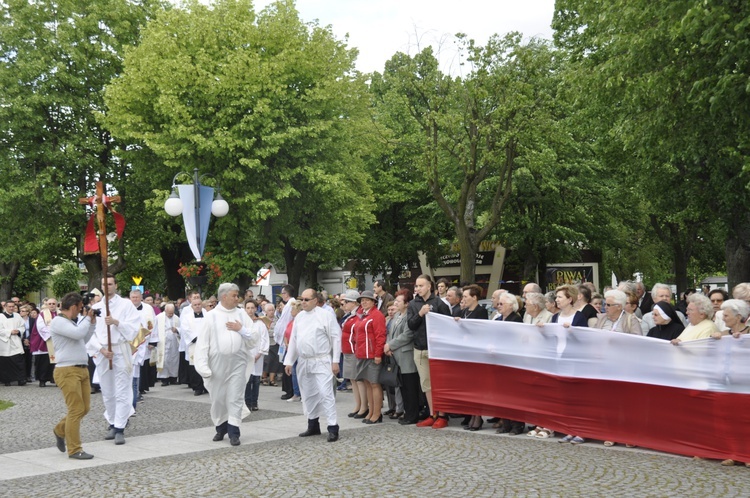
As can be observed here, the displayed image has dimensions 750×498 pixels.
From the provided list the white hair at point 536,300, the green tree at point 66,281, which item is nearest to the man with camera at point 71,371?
the white hair at point 536,300

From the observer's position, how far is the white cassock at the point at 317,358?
37.3ft

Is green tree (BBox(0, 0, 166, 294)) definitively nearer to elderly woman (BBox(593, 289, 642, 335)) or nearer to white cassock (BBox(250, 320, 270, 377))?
white cassock (BBox(250, 320, 270, 377))

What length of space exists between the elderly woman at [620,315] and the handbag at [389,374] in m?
3.17

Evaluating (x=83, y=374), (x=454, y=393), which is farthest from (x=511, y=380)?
(x=83, y=374)

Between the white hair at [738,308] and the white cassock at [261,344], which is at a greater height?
the white hair at [738,308]

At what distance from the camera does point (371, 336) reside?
1287 centimetres

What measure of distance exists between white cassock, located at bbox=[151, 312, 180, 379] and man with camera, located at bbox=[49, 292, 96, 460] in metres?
9.28

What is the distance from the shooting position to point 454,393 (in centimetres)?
1243

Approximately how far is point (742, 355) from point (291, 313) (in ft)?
30.8

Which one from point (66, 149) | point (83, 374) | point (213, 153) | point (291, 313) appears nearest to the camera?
point (83, 374)

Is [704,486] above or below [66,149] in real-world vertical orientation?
below

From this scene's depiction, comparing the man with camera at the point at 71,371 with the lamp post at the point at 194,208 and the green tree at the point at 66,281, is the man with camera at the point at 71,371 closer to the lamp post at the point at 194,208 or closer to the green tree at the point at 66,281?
the lamp post at the point at 194,208

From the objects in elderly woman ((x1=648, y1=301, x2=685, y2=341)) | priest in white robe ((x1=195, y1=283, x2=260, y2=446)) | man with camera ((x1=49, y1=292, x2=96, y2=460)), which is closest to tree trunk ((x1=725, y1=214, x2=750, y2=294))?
elderly woman ((x1=648, y1=301, x2=685, y2=341))

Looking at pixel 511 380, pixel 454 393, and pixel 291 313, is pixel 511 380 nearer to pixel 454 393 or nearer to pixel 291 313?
pixel 454 393
